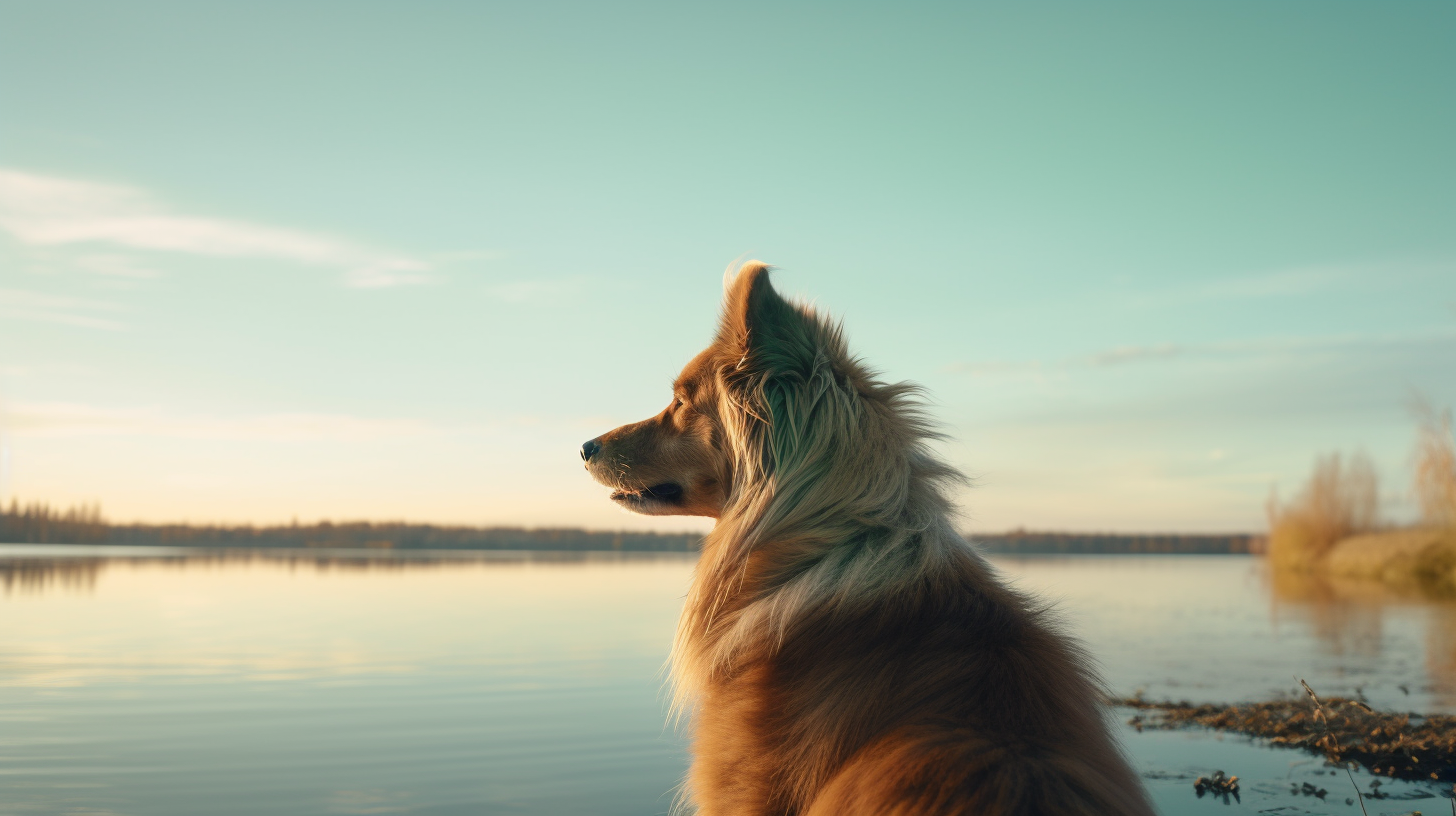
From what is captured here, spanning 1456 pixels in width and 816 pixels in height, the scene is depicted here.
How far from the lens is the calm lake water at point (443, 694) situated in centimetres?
607

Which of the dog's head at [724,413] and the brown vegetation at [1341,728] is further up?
the dog's head at [724,413]

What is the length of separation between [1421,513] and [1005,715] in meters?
28.4

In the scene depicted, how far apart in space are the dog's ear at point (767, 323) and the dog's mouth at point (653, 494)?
2.26 ft

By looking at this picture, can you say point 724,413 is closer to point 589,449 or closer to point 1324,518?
point 589,449

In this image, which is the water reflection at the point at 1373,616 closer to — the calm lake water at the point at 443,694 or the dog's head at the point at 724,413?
the calm lake water at the point at 443,694

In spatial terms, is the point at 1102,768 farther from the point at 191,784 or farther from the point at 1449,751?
the point at 191,784

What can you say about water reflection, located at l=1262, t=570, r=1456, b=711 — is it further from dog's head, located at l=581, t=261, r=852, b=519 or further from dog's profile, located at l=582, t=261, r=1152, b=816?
dog's head, located at l=581, t=261, r=852, b=519

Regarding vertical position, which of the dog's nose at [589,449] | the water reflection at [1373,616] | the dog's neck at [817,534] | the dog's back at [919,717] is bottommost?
the water reflection at [1373,616]

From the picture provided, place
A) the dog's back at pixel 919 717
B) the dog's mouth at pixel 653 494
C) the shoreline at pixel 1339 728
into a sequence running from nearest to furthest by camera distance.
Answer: the dog's back at pixel 919 717, the dog's mouth at pixel 653 494, the shoreline at pixel 1339 728

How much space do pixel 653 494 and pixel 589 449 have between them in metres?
0.39

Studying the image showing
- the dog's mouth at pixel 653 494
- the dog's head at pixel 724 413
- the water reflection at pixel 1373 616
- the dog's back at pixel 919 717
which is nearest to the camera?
the dog's back at pixel 919 717

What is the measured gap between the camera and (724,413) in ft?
11.1

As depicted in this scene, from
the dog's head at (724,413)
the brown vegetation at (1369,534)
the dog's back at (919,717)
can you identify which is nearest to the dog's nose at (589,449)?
the dog's head at (724,413)

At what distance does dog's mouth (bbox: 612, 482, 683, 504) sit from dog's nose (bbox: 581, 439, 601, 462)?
19 centimetres
